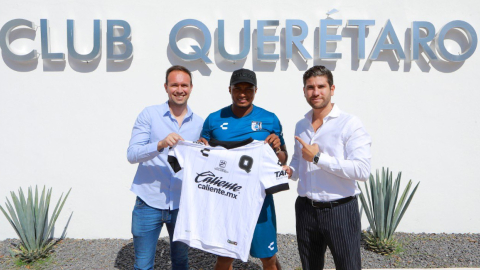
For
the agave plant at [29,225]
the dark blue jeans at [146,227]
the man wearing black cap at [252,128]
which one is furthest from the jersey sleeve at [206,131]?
the agave plant at [29,225]

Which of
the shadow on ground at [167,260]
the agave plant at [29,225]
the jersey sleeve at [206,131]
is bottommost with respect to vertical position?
the shadow on ground at [167,260]

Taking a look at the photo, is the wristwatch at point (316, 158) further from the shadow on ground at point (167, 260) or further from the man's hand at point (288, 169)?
the shadow on ground at point (167, 260)

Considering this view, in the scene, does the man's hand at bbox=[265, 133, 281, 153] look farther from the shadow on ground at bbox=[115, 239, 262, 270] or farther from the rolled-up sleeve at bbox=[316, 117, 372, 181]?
the shadow on ground at bbox=[115, 239, 262, 270]

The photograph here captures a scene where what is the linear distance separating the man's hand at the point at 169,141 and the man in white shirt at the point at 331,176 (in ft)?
2.92

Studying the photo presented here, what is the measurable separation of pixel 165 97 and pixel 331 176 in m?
3.12

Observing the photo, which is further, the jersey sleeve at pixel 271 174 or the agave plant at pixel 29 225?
the agave plant at pixel 29 225

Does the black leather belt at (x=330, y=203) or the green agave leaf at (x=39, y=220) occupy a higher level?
the black leather belt at (x=330, y=203)

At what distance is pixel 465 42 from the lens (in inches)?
197

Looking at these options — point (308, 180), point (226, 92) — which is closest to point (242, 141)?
point (308, 180)

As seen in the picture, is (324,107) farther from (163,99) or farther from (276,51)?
(163,99)

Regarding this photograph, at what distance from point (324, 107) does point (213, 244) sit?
133cm

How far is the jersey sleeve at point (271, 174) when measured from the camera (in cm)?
263

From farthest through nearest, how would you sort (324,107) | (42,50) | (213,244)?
(42,50) → (213,244) → (324,107)

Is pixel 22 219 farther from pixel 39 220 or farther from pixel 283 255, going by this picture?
pixel 283 255
